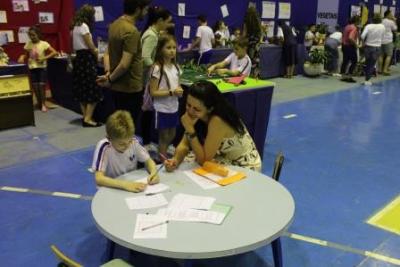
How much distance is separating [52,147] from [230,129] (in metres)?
2.86

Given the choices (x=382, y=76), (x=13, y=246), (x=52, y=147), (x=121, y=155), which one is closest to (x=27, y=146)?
(x=52, y=147)

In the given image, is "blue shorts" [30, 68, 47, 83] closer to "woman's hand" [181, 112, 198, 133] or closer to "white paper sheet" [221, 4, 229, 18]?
"woman's hand" [181, 112, 198, 133]

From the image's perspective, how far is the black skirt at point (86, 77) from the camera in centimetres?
552

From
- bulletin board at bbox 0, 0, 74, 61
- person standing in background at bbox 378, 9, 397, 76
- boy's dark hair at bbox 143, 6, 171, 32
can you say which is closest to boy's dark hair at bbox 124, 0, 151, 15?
boy's dark hair at bbox 143, 6, 171, 32

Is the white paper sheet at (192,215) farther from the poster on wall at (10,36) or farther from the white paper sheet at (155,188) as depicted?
the poster on wall at (10,36)

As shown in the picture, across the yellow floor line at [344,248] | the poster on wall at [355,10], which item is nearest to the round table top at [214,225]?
the yellow floor line at [344,248]

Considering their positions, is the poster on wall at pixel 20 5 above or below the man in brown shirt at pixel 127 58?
above

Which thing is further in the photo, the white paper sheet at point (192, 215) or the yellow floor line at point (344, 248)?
the yellow floor line at point (344, 248)

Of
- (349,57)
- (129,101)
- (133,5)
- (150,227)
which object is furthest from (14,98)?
(349,57)

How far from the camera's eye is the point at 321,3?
12875 mm

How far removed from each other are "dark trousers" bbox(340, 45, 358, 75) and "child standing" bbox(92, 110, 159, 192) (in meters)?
8.65

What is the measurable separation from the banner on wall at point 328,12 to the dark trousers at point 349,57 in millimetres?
3029

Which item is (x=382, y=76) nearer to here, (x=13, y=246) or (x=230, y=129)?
(x=230, y=129)

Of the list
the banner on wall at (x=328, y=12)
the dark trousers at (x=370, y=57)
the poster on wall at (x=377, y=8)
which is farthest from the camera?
the poster on wall at (x=377, y=8)
